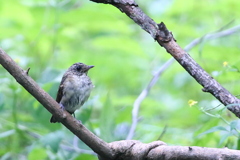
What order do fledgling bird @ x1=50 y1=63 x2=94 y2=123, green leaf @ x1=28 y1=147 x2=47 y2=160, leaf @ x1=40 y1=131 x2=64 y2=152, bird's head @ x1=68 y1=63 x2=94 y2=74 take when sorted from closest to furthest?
1. leaf @ x1=40 y1=131 x2=64 y2=152
2. fledgling bird @ x1=50 y1=63 x2=94 y2=123
3. green leaf @ x1=28 y1=147 x2=47 y2=160
4. bird's head @ x1=68 y1=63 x2=94 y2=74

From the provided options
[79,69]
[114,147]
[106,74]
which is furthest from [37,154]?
[106,74]

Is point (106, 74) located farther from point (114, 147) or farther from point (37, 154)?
point (114, 147)

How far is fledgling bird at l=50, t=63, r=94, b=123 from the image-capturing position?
3248 mm

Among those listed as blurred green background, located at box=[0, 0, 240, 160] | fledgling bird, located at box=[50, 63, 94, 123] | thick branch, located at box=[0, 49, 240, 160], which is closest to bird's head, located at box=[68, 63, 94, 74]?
fledgling bird, located at box=[50, 63, 94, 123]

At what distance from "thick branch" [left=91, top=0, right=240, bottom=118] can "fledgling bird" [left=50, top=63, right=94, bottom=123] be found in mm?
1217

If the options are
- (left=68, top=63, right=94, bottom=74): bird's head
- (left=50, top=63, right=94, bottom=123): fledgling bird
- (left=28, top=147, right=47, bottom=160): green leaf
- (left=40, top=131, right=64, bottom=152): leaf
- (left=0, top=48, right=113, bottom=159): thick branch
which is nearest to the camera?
(left=0, top=48, right=113, bottom=159): thick branch

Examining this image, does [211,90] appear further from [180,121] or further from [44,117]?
[180,121]

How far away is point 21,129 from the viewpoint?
144 inches

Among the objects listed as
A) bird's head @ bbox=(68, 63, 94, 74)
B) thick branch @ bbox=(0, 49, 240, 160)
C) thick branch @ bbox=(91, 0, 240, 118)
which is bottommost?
thick branch @ bbox=(0, 49, 240, 160)

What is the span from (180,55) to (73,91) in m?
1.37

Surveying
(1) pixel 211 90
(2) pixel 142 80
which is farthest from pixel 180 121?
(1) pixel 211 90

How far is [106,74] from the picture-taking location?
5562 millimetres

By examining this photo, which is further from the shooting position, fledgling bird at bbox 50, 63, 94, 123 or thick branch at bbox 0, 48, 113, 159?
fledgling bird at bbox 50, 63, 94, 123

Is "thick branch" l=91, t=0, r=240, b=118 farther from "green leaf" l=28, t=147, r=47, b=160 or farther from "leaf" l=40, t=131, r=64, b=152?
"green leaf" l=28, t=147, r=47, b=160
